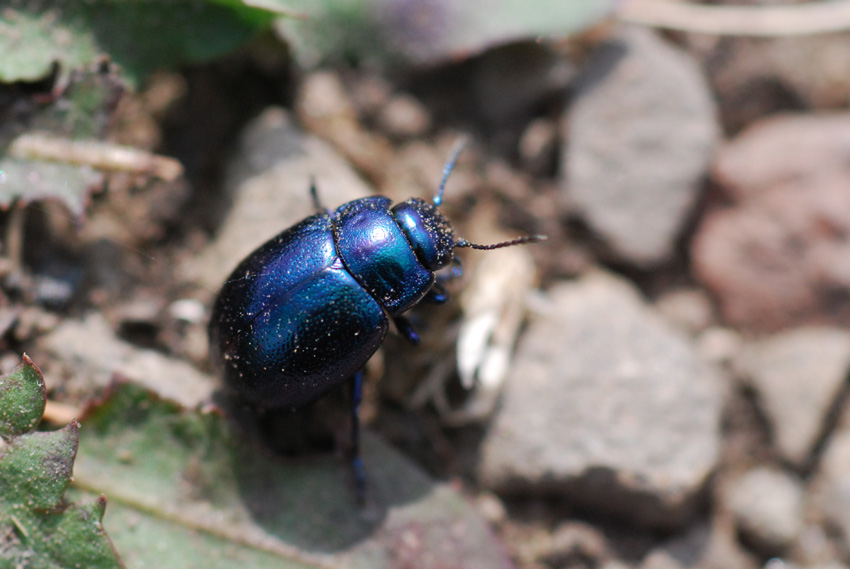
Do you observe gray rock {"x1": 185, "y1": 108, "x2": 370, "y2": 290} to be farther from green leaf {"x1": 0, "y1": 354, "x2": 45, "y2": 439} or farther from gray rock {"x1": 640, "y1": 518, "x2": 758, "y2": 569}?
gray rock {"x1": 640, "y1": 518, "x2": 758, "y2": 569}

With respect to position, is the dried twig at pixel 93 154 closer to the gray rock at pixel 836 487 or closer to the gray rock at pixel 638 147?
the gray rock at pixel 638 147

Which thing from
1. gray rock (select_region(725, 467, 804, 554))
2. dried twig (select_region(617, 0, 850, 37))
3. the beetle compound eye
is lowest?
gray rock (select_region(725, 467, 804, 554))

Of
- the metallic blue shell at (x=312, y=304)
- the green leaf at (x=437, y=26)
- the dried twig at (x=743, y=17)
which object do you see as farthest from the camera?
the dried twig at (x=743, y=17)

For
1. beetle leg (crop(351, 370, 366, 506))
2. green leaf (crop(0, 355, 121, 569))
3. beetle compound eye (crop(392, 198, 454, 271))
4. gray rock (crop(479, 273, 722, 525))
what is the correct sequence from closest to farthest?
green leaf (crop(0, 355, 121, 569)) → beetle compound eye (crop(392, 198, 454, 271)) → beetle leg (crop(351, 370, 366, 506)) → gray rock (crop(479, 273, 722, 525))

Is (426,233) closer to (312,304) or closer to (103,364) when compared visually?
(312,304)

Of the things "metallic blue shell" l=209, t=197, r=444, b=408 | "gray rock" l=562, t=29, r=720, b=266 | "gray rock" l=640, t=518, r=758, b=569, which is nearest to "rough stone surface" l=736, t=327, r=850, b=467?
"gray rock" l=640, t=518, r=758, b=569

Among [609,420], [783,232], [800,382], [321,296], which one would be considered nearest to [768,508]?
[800,382]

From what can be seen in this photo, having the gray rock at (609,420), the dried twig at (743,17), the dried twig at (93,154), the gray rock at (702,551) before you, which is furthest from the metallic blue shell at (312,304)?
the dried twig at (743,17)
